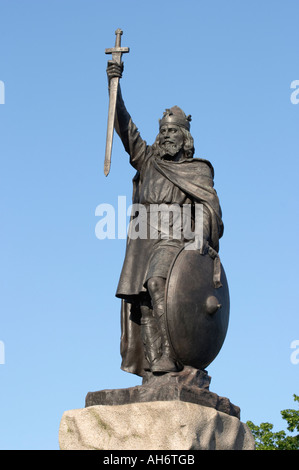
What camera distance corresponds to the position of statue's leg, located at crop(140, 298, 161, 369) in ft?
30.7

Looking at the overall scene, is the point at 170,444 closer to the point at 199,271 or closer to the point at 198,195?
the point at 199,271

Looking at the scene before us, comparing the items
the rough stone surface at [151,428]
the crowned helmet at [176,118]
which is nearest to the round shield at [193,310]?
the rough stone surface at [151,428]

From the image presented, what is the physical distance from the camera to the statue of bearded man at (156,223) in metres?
9.36

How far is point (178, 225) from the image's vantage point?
32.1 ft

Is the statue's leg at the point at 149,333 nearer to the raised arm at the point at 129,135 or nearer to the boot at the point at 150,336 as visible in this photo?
the boot at the point at 150,336

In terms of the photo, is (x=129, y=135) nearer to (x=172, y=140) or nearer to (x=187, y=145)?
(x=172, y=140)

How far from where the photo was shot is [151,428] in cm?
849

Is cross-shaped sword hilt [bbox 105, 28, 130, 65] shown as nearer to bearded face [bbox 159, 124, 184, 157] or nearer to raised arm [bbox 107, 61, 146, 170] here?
raised arm [bbox 107, 61, 146, 170]

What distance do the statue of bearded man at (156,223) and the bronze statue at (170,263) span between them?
1 cm

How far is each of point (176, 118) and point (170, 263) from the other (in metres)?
1.91

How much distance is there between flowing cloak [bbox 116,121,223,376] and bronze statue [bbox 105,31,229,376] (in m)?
0.01

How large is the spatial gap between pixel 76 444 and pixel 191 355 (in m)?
1.52

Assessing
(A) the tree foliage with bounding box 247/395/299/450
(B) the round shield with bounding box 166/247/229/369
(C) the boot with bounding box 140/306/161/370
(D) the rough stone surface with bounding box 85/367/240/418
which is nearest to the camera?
(D) the rough stone surface with bounding box 85/367/240/418

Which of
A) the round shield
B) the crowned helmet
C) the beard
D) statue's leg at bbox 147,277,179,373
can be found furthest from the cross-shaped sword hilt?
statue's leg at bbox 147,277,179,373
